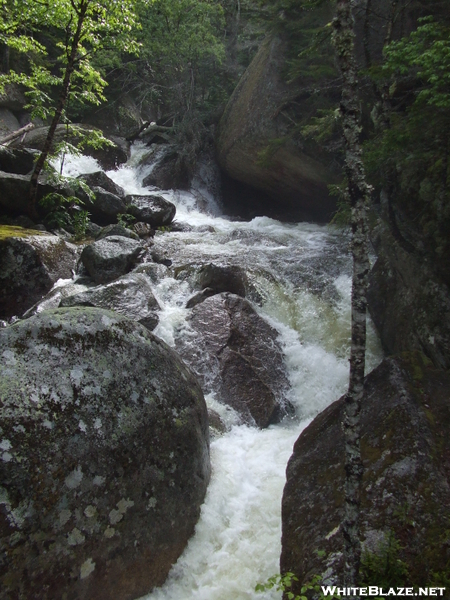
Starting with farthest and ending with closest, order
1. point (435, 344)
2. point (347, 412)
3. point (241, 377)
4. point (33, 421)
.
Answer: point (241, 377) → point (435, 344) → point (33, 421) → point (347, 412)

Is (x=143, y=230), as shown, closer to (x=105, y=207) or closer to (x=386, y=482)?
(x=105, y=207)

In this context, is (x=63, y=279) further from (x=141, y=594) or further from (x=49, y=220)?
(x=141, y=594)

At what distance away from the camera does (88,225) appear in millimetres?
12367

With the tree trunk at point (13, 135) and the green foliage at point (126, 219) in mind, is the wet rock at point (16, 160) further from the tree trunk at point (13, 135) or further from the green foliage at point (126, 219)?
the tree trunk at point (13, 135)

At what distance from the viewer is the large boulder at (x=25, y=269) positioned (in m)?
8.54

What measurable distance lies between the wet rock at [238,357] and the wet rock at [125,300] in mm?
809

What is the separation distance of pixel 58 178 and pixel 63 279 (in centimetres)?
320

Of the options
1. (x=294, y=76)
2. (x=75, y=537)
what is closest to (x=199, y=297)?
(x=75, y=537)

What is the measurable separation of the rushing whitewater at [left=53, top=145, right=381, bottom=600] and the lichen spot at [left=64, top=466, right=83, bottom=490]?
1.15 m

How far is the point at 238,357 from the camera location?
707 cm

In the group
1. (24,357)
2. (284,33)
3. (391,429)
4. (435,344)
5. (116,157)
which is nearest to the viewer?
(24,357)

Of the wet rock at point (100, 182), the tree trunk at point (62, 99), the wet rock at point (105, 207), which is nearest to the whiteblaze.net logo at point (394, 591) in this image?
the tree trunk at point (62, 99)

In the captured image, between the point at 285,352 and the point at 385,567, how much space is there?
496 centimetres

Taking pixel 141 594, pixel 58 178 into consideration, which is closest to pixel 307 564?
pixel 141 594
